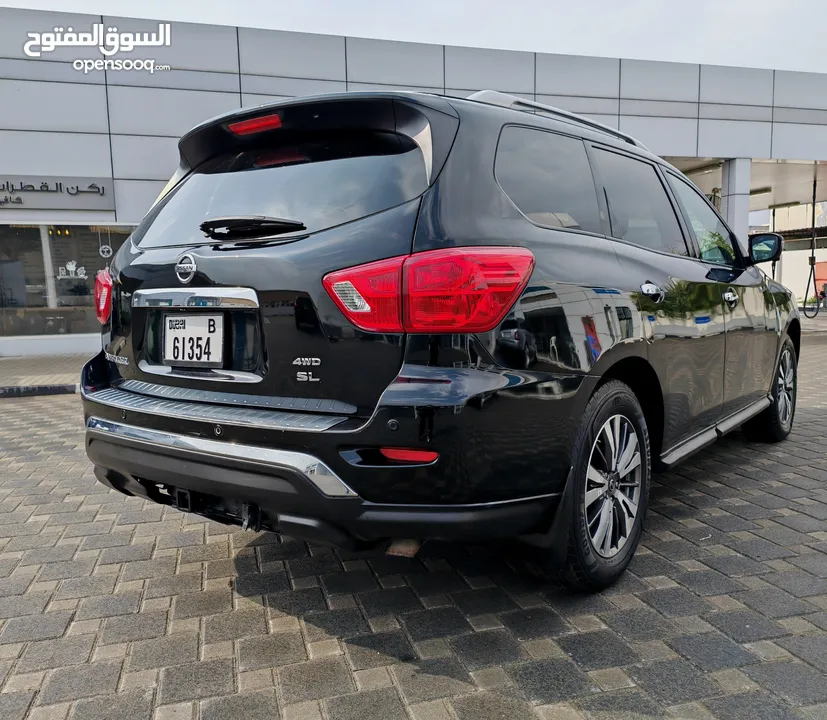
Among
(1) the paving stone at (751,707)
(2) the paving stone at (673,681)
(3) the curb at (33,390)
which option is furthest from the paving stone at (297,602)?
(3) the curb at (33,390)

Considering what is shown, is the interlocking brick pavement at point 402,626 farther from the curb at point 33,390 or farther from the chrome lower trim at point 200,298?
the curb at point 33,390

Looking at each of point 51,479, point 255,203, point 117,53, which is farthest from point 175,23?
point 255,203

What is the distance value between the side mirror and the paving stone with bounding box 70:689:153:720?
422 centimetres

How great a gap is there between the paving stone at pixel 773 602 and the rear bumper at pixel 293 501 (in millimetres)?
961

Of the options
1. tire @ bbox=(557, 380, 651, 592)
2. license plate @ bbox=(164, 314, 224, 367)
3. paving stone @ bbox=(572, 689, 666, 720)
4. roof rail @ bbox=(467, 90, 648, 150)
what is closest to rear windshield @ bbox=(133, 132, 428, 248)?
license plate @ bbox=(164, 314, 224, 367)

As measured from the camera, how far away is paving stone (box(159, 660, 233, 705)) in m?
2.06

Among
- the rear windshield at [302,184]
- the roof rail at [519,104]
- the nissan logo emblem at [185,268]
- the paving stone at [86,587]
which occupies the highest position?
the roof rail at [519,104]

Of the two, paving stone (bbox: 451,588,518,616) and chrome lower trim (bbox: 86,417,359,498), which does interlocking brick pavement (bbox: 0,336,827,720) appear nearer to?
paving stone (bbox: 451,588,518,616)

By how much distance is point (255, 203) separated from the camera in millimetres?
2461

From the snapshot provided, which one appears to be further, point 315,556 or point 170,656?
point 315,556

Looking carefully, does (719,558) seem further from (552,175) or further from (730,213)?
(730,213)

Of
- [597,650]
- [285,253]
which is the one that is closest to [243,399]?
[285,253]

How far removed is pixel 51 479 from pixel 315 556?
246 centimetres

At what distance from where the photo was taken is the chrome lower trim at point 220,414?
6.82 ft
